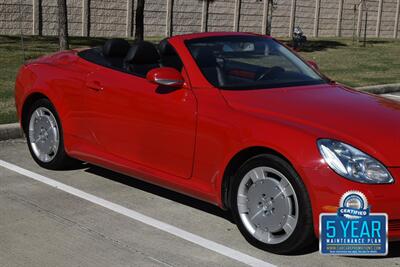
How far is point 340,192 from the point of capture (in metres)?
4.03

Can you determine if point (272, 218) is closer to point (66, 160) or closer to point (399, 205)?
point (399, 205)

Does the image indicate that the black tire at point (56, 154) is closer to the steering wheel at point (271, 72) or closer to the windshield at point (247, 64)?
the windshield at point (247, 64)

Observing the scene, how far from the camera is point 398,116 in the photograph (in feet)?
15.5

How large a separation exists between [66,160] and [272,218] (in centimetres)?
269

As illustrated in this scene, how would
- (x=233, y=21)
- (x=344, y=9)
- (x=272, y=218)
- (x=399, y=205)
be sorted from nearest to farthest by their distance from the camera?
(x=399, y=205)
(x=272, y=218)
(x=233, y=21)
(x=344, y=9)

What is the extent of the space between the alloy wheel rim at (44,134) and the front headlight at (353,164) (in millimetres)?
3095

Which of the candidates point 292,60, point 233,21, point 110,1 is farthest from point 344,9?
point 292,60

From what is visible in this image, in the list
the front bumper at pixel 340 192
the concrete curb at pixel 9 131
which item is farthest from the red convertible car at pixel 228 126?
the concrete curb at pixel 9 131

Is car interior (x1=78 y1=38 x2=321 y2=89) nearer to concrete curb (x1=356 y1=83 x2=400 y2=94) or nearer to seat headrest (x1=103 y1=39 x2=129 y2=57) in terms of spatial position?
seat headrest (x1=103 y1=39 x2=129 y2=57)

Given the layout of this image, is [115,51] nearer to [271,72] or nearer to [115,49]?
[115,49]

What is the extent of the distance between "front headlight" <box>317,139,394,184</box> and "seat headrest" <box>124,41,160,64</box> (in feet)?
6.82

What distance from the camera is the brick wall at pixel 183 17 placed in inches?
969

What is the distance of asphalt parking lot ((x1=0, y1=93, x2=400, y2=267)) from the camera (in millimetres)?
4367

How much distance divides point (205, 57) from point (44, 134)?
203 cm
